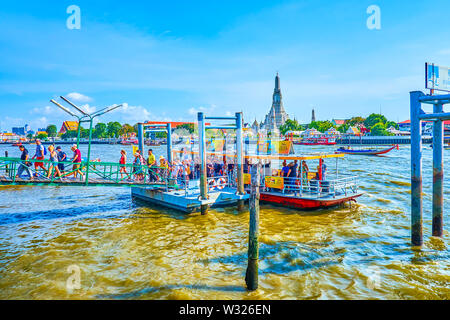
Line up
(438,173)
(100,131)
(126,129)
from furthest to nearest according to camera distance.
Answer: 1. (100,131)
2. (126,129)
3. (438,173)

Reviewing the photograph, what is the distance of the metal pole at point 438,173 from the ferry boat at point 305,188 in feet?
15.8

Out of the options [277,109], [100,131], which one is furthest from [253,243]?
[277,109]

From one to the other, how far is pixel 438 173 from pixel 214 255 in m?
7.79

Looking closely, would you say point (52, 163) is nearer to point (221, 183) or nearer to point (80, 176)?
point (80, 176)

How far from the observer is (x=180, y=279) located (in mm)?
8812

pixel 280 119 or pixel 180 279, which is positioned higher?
pixel 280 119

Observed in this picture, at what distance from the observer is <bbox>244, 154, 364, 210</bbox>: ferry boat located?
15.4 meters

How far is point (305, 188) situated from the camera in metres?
16.9

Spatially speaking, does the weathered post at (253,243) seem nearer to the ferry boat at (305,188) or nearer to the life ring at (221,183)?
the ferry boat at (305,188)

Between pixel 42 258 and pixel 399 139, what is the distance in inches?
4135

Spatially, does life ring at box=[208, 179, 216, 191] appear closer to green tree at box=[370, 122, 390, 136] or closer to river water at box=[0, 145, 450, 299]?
river water at box=[0, 145, 450, 299]

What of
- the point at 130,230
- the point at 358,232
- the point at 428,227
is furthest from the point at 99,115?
the point at 428,227

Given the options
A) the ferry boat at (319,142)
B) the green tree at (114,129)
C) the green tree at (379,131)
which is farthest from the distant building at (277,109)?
the green tree at (114,129)
